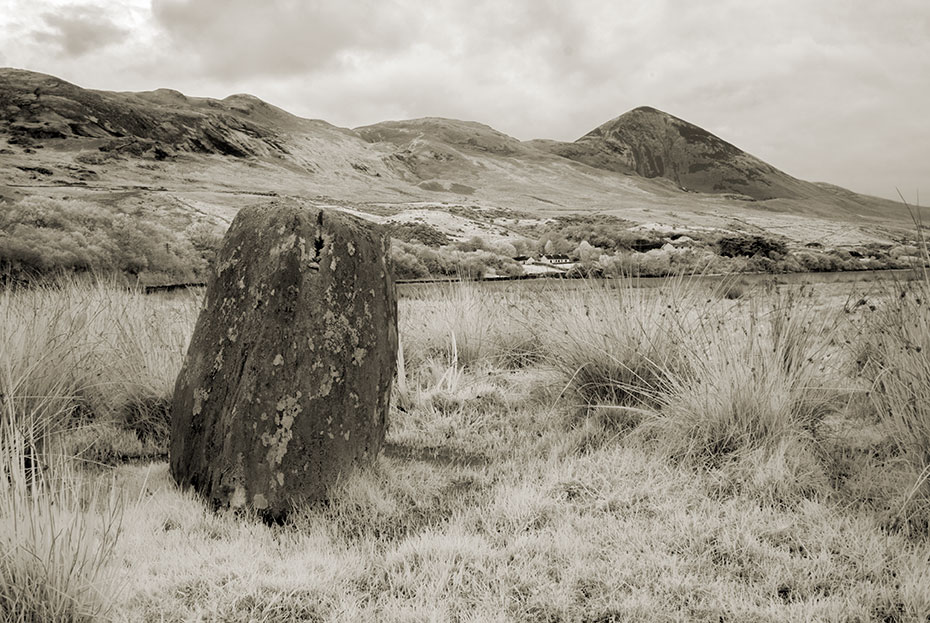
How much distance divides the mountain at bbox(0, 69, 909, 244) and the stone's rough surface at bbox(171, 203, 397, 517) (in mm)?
14237

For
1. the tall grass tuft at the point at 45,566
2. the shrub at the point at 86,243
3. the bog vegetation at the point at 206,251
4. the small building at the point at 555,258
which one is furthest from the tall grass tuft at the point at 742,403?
the small building at the point at 555,258

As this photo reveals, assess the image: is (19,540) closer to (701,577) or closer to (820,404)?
(701,577)

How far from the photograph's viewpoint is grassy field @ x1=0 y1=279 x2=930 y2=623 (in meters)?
2.15

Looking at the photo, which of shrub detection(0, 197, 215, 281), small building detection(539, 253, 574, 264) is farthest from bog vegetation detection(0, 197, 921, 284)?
small building detection(539, 253, 574, 264)

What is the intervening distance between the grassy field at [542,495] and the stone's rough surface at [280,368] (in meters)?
0.20

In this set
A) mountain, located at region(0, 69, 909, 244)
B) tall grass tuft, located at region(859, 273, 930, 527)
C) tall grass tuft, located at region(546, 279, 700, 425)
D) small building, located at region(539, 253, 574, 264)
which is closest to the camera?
tall grass tuft, located at region(859, 273, 930, 527)

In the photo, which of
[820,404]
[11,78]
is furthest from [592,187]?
[820,404]

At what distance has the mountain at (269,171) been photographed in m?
32.3

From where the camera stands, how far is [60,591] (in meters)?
1.80

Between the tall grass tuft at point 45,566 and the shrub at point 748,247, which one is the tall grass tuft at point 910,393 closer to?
the tall grass tuft at point 45,566

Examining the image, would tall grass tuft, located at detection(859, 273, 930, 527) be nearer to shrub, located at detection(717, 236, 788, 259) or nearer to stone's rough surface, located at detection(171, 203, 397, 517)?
stone's rough surface, located at detection(171, 203, 397, 517)

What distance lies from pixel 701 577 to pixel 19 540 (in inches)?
93.8

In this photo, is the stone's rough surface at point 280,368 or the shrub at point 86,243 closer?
the stone's rough surface at point 280,368

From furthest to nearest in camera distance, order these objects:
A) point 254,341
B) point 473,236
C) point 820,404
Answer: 1. point 473,236
2. point 820,404
3. point 254,341
